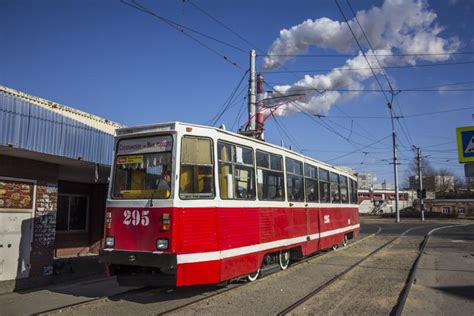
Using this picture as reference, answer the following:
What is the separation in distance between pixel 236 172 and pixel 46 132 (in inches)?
184

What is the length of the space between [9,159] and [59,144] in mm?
1217

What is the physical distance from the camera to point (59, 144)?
1080 cm

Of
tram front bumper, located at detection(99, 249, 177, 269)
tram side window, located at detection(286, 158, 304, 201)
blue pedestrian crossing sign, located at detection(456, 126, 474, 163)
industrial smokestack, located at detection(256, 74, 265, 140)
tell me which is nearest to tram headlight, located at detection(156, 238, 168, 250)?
tram front bumper, located at detection(99, 249, 177, 269)

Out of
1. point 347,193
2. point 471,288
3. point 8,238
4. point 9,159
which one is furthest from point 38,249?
point 347,193

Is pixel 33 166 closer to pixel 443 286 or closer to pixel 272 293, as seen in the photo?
pixel 272 293

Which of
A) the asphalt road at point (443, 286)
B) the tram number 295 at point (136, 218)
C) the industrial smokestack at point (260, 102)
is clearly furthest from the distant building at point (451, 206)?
the tram number 295 at point (136, 218)

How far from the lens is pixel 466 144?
15.3 metres

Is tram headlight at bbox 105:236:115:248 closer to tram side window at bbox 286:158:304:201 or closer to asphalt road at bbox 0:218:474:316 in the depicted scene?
asphalt road at bbox 0:218:474:316

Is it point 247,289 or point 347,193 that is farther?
point 347,193

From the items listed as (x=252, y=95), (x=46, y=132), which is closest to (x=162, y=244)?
(x=46, y=132)

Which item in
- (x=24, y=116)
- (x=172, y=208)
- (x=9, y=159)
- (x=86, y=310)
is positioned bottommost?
(x=86, y=310)

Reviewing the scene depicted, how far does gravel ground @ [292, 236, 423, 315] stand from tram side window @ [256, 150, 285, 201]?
2397 millimetres

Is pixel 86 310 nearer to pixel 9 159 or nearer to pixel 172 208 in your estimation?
pixel 172 208

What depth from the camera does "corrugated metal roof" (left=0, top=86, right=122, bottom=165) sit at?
9.49 metres
